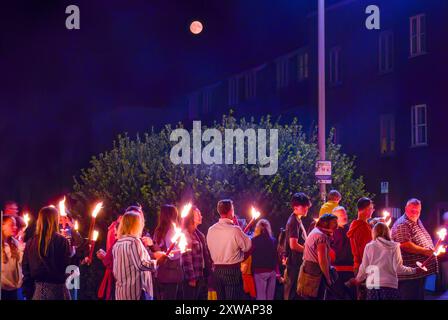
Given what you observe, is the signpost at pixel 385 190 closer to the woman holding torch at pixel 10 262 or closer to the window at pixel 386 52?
the window at pixel 386 52

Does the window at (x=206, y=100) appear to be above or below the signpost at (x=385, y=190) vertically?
above

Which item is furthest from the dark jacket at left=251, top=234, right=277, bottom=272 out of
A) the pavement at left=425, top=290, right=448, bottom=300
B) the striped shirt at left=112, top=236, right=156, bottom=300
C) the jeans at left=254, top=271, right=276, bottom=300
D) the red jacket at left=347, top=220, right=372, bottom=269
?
the pavement at left=425, top=290, right=448, bottom=300

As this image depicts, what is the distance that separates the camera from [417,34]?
30172 mm

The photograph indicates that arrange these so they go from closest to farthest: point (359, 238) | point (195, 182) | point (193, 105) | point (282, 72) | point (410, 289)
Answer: point (410, 289)
point (359, 238)
point (195, 182)
point (282, 72)
point (193, 105)

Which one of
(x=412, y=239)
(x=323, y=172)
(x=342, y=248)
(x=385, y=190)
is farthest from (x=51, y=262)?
(x=385, y=190)

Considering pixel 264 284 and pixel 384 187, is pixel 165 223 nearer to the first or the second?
pixel 264 284

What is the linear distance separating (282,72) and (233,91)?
17.6ft

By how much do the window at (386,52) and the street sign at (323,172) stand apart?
1348cm

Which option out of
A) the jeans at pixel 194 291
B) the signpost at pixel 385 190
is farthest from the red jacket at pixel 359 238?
the signpost at pixel 385 190

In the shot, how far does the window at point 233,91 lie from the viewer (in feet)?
147

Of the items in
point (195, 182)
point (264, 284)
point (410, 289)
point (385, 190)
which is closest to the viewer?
point (410, 289)

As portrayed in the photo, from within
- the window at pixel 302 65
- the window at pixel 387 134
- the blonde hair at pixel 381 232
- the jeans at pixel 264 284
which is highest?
the window at pixel 302 65

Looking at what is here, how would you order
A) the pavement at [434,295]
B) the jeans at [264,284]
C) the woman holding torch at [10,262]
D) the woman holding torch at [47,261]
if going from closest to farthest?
1. the woman holding torch at [47,261]
2. the woman holding torch at [10,262]
3. the jeans at [264,284]
4. the pavement at [434,295]

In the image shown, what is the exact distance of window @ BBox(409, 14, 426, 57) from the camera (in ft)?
98.1
